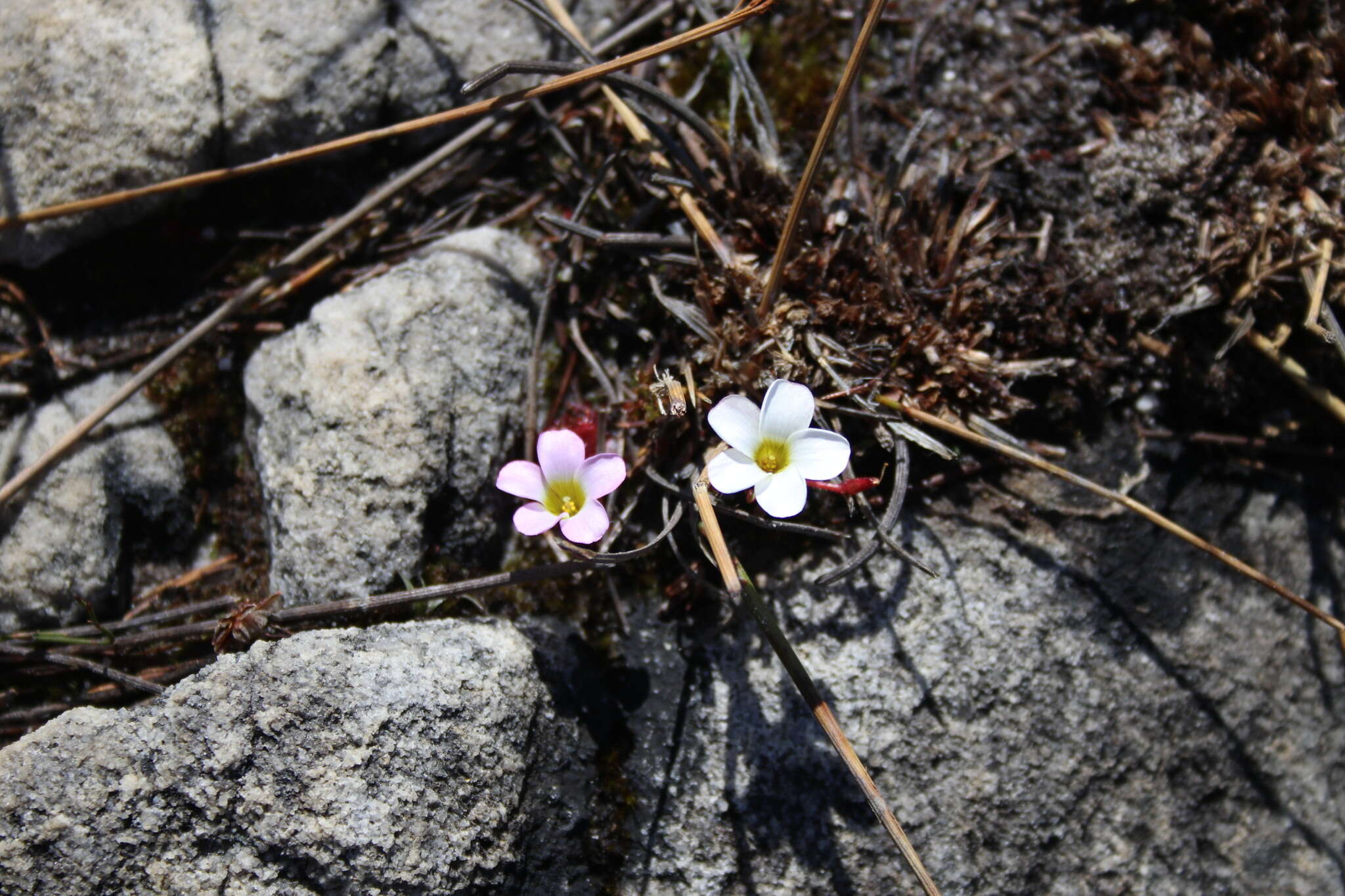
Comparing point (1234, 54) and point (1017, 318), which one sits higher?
point (1234, 54)

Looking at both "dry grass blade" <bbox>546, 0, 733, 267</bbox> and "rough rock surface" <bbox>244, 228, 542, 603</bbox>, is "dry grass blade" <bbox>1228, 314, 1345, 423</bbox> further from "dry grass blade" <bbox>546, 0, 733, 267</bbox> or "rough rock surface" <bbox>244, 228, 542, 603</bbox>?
"rough rock surface" <bbox>244, 228, 542, 603</bbox>

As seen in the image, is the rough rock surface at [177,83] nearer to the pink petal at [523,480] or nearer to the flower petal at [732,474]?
the pink petal at [523,480]

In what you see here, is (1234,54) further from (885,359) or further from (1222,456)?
(885,359)

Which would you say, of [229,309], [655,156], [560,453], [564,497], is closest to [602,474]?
[560,453]

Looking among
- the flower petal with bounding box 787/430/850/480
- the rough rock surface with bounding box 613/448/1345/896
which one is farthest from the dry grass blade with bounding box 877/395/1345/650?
the flower petal with bounding box 787/430/850/480

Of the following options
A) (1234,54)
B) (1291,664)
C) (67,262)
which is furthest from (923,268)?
(67,262)

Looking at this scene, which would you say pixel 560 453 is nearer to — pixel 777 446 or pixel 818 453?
pixel 777 446

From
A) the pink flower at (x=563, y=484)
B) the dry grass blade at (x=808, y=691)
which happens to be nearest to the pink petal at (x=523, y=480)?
the pink flower at (x=563, y=484)
